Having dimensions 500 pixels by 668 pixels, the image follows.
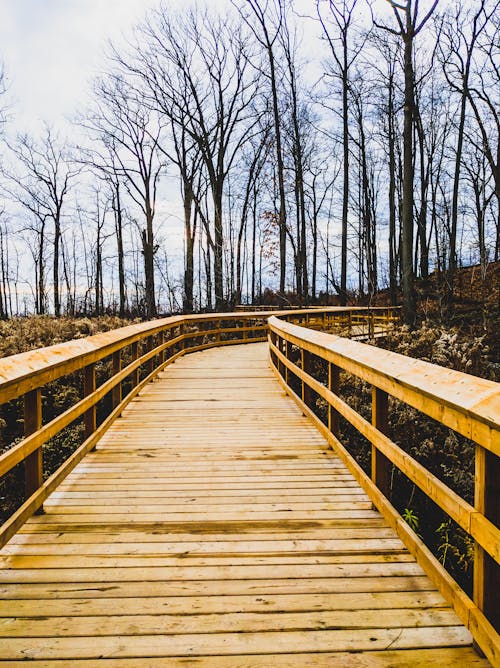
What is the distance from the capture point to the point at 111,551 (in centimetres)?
279

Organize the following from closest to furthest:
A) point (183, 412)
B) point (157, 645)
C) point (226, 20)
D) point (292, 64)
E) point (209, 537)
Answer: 1. point (157, 645)
2. point (209, 537)
3. point (183, 412)
4. point (226, 20)
5. point (292, 64)

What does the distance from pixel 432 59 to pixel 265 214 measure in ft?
57.5

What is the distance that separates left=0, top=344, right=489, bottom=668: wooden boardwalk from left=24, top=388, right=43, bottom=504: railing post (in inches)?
8.7

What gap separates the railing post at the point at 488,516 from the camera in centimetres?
186

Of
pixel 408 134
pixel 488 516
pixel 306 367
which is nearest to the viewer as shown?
pixel 488 516

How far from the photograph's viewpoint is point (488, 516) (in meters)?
1.88

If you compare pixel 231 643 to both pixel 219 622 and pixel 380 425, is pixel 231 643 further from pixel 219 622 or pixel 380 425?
pixel 380 425

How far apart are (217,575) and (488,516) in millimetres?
1394

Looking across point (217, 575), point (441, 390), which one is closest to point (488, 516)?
point (441, 390)

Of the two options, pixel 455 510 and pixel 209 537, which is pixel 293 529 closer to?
pixel 209 537

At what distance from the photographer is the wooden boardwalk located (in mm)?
1979

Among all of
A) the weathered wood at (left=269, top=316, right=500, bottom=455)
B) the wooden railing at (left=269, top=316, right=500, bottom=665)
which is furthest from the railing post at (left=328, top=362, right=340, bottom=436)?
the wooden railing at (left=269, top=316, right=500, bottom=665)

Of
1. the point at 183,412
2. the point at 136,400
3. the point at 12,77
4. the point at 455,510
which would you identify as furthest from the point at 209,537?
the point at 12,77

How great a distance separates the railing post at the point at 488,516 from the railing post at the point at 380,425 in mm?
1351
